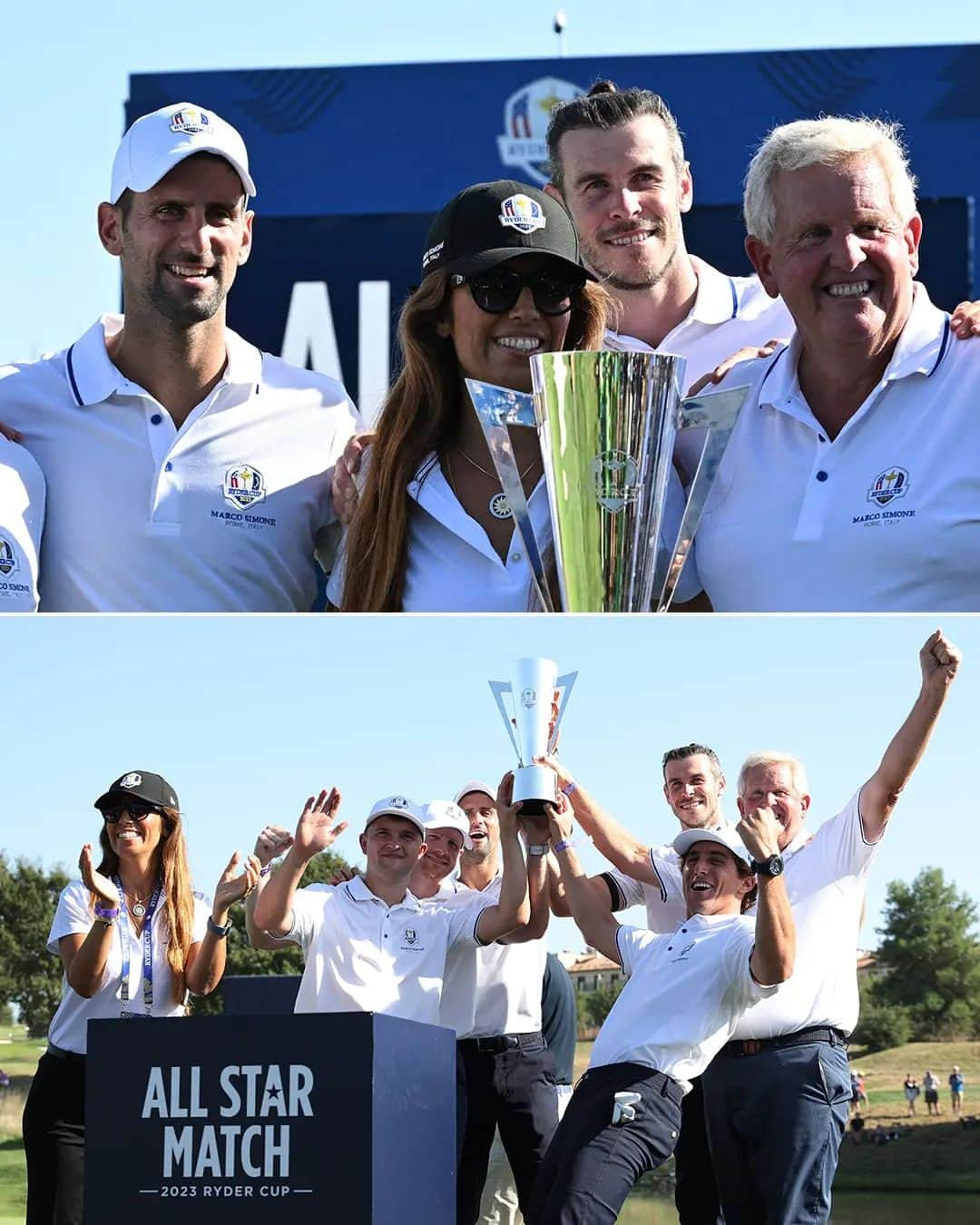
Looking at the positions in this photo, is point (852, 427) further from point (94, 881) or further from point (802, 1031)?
point (94, 881)

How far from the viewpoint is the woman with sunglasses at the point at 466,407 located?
4.30 meters

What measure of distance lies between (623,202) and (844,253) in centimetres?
156

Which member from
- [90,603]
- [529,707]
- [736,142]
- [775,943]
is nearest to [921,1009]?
[775,943]

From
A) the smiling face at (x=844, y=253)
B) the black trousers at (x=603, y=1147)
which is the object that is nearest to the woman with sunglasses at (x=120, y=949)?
the black trousers at (x=603, y=1147)

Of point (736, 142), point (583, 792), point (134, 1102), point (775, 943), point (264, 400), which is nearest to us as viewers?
point (134, 1102)

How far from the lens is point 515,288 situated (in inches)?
170

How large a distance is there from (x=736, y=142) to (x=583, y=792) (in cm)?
601

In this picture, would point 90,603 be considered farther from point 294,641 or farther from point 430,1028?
point 430,1028

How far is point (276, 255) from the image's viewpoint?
984cm

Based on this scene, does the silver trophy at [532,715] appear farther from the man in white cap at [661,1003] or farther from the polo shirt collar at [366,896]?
the polo shirt collar at [366,896]

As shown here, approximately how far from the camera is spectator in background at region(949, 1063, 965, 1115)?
5.14m

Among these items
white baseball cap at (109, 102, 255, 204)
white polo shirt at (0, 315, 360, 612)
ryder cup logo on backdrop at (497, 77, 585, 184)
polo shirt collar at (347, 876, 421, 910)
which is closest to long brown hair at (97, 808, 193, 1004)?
polo shirt collar at (347, 876, 421, 910)

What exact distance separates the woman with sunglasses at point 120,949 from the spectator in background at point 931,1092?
6.28 ft

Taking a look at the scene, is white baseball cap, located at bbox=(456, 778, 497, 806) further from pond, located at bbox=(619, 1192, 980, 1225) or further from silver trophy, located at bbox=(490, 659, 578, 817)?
pond, located at bbox=(619, 1192, 980, 1225)
